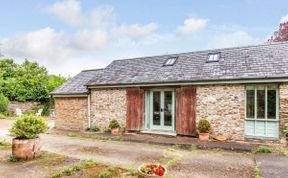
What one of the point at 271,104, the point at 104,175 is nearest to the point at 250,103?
the point at 271,104

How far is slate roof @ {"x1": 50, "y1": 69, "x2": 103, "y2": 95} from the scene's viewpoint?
1473 centimetres

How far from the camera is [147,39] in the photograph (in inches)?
868

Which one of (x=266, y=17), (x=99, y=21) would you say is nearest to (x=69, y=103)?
(x=99, y=21)

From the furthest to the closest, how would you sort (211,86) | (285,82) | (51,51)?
1. (51,51)
2. (211,86)
3. (285,82)

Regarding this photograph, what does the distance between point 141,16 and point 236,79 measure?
32.4ft

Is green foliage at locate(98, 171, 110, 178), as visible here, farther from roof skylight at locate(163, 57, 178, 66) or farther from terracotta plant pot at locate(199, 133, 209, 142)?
roof skylight at locate(163, 57, 178, 66)

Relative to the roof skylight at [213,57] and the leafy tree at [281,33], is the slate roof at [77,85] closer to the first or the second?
the roof skylight at [213,57]

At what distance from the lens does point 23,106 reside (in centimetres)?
2380

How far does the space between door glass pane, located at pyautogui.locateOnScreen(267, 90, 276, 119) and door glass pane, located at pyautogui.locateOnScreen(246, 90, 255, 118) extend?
581 millimetres

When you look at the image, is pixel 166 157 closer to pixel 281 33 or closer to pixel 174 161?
pixel 174 161

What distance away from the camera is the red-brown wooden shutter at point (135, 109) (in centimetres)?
1220

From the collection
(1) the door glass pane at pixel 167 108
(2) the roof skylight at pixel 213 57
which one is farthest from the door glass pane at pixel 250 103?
(1) the door glass pane at pixel 167 108

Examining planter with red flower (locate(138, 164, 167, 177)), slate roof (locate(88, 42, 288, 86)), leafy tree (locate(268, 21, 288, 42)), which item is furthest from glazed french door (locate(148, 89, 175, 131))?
leafy tree (locate(268, 21, 288, 42))

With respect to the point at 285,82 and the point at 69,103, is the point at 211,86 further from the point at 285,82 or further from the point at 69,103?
the point at 69,103
